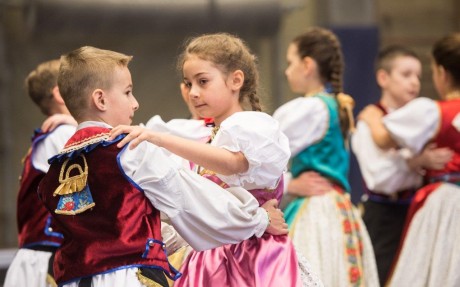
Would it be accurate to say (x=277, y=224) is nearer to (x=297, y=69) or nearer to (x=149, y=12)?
(x=297, y=69)

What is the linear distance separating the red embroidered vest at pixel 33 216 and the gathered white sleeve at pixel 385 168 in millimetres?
1790

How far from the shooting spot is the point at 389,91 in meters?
4.86

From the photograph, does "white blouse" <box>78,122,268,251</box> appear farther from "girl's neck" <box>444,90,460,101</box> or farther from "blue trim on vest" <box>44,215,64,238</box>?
"girl's neck" <box>444,90,460,101</box>

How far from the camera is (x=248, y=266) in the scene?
107 inches

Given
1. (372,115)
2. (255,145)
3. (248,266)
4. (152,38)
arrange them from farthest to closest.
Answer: (152,38)
(372,115)
(248,266)
(255,145)

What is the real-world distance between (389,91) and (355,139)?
30 centimetres

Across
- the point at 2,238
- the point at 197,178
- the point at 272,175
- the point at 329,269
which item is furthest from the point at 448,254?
the point at 2,238

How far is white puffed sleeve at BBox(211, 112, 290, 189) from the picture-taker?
8.59 ft

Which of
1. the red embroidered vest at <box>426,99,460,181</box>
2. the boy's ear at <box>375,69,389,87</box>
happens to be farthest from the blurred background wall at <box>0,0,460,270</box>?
the red embroidered vest at <box>426,99,460,181</box>

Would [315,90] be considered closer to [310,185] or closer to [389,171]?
[310,185]

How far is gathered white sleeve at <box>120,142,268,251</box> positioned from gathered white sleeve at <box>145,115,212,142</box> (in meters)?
0.68

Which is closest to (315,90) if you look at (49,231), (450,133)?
(450,133)

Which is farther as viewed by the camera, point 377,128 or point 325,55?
point 377,128

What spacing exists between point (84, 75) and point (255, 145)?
0.51m
